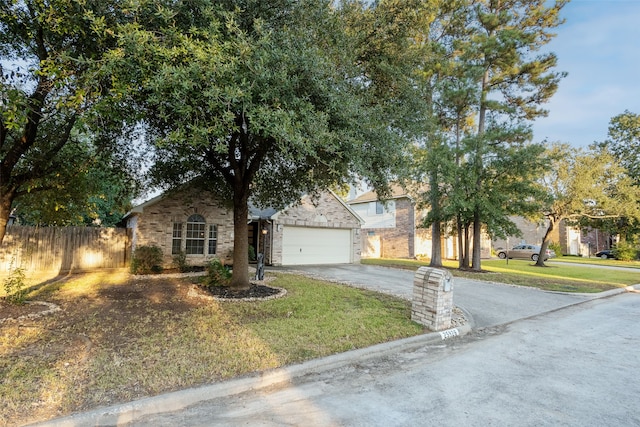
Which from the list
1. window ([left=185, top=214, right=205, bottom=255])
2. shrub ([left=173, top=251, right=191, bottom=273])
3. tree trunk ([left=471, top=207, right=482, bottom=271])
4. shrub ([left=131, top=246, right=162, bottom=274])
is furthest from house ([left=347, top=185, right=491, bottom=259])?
shrub ([left=131, top=246, right=162, bottom=274])

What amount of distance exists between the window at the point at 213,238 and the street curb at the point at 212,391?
40.6 ft

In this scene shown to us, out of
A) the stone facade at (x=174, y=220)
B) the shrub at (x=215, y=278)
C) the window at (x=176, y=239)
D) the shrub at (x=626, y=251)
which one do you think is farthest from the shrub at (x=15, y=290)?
the shrub at (x=626, y=251)

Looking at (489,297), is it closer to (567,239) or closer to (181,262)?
(181,262)

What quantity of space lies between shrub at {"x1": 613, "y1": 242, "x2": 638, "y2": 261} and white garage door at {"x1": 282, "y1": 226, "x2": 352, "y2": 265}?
26399mm

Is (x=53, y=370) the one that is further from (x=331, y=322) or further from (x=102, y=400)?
(x=331, y=322)

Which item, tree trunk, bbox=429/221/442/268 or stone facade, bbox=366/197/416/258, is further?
stone facade, bbox=366/197/416/258

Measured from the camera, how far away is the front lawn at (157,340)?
12.0 feet

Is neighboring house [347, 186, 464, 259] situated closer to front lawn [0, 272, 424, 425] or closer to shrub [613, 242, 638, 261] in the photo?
shrub [613, 242, 638, 261]

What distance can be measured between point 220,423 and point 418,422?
1890mm

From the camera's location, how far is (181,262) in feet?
48.1

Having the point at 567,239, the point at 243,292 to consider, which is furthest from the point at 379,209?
the point at 567,239

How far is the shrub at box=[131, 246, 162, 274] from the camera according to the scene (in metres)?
13.4

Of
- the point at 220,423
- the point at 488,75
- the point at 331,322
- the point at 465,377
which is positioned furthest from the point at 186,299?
the point at 488,75

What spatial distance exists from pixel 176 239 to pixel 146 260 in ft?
6.67
